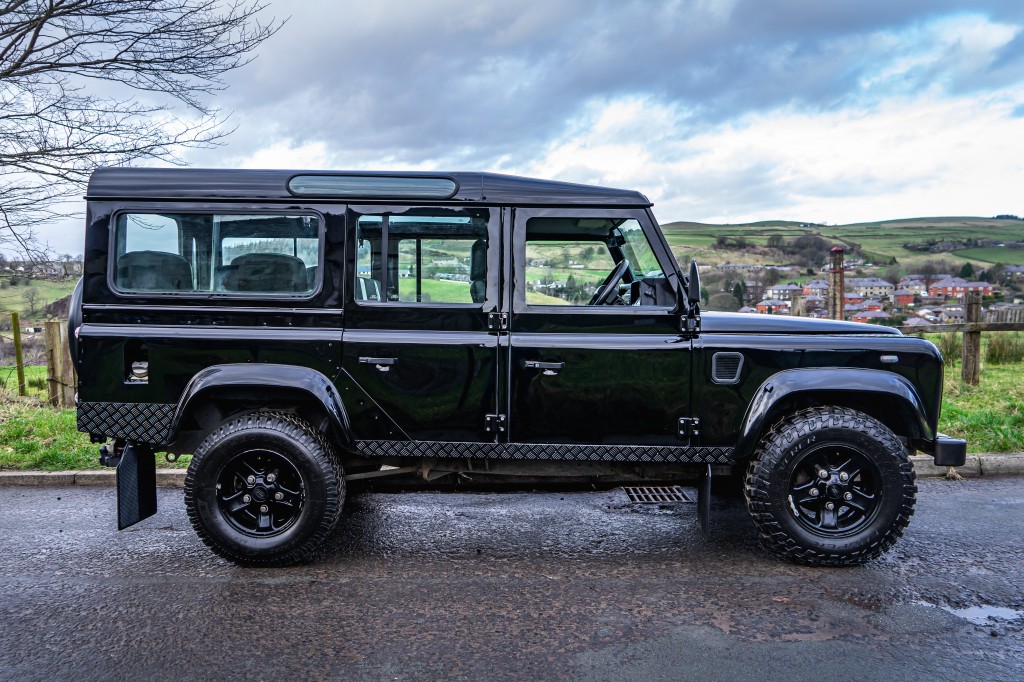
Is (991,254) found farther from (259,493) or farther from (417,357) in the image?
(259,493)

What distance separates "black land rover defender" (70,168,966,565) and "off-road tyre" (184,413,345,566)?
0.04 ft

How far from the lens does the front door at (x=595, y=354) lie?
162 inches

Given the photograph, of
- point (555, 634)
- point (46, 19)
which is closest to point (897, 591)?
point (555, 634)

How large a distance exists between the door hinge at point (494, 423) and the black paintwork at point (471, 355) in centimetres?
1

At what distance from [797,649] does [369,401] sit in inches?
101

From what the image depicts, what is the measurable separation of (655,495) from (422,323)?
7.94ft

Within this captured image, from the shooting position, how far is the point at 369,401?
415 cm

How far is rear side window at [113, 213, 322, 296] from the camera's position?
13.8 ft

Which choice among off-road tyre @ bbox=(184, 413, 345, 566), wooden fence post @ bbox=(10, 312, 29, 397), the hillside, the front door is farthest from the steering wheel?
the hillside

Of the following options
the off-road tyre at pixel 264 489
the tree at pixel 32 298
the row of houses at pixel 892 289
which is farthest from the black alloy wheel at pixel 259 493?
the row of houses at pixel 892 289

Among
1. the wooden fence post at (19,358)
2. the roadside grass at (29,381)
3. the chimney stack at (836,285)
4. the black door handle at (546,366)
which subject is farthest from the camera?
the chimney stack at (836,285)

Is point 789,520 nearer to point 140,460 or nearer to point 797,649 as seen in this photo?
point 797,649

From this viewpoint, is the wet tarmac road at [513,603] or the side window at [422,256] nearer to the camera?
the wet tarmac road at [513,603]

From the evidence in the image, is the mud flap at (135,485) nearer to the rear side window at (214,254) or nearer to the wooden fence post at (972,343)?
the rear side window at (214,254)
